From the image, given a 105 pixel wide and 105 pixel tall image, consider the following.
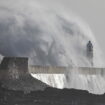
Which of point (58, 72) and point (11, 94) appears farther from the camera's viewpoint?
point (58, 72)

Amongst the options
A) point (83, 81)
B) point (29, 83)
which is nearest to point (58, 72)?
point (83, 81)

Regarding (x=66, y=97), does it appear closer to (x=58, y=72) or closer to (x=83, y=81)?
(x=58, y=72)

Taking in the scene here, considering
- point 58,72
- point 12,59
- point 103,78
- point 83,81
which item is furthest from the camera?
point 103,78

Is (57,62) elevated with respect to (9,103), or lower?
elevated

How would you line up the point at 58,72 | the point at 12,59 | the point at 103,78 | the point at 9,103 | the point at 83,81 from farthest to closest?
the point at 103,78
the point at 83,81
the point at 58,72
the point at 12,59
the point at 9,103

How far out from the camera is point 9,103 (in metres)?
29.8

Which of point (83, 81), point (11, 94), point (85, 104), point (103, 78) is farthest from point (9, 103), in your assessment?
point (103, 78)

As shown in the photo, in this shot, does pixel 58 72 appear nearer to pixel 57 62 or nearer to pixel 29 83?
pixel 57 62

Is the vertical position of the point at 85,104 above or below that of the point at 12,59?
below

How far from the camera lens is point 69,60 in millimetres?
65562

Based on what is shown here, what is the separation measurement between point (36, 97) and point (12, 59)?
3.01 metres

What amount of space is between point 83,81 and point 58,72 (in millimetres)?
7753

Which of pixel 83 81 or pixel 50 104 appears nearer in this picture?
pixel 50 104

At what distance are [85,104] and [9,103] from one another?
15.6 feet
